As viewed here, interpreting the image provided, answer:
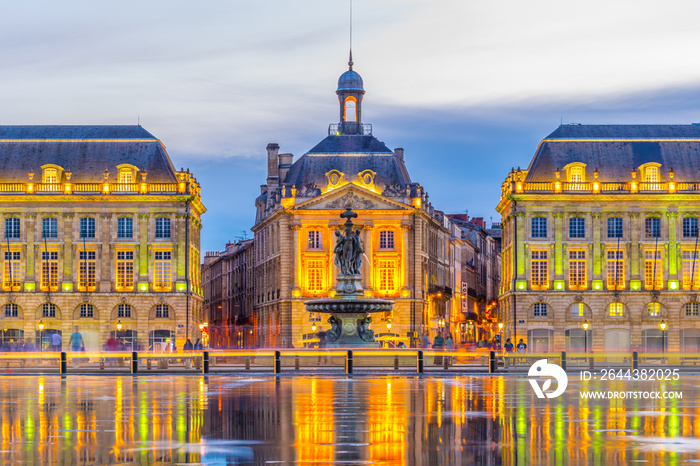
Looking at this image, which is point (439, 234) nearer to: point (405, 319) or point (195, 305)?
point (405, 319)

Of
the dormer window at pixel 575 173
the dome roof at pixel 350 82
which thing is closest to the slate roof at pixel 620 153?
the dormer window at pixel 575 173

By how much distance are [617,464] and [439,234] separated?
10518 cm

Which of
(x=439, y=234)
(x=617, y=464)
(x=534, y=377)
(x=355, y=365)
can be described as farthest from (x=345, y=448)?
(x=439, y=234)

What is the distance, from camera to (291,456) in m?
17.8

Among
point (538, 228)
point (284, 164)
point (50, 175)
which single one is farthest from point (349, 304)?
point (284, 164)

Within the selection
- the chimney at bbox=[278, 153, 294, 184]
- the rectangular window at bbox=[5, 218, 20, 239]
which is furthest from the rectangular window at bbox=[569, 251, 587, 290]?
the rectangular window at bbox=[5, 218, 20, 239]

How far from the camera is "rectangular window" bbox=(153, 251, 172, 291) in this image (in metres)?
100

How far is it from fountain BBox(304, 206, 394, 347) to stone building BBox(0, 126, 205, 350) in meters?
42.9

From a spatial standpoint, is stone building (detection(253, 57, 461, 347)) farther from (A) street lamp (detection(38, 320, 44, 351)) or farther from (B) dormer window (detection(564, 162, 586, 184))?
(A) street lamp (detection(38, 320, 44, 351))

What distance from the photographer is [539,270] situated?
101188 mm

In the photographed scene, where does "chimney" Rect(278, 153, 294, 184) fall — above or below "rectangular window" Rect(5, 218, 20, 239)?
above

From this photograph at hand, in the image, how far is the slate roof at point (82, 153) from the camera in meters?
101

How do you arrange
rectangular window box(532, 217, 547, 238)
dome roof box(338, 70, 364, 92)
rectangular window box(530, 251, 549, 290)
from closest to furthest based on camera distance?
rectangular window box(530, 251, 549, 290) → rectangular window box(532, 217, 547, 238) → dome roof box(338, 70, 364, 92)

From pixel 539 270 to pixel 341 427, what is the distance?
80.4 m
